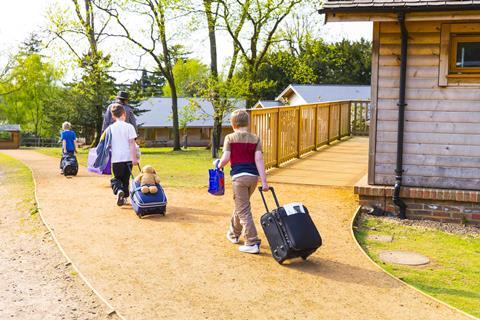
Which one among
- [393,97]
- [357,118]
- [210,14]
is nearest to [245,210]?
[393,97]

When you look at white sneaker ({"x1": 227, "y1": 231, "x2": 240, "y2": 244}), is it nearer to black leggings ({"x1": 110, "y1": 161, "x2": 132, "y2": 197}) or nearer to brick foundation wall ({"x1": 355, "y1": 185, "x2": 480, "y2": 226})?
black leggings ({"x1": 110, "y1": 161, "x2": 132, "y2": 197})

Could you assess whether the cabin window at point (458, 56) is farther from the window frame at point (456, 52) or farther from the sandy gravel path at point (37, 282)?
the sandy gravel path at point (37, 282)

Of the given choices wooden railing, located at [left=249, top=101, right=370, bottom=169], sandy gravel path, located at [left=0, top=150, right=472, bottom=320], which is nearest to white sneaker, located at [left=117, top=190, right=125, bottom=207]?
sandy gravel path, located at [left=0, top=150, right=472, bottom=320]

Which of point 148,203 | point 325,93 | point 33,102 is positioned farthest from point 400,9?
point 33,102

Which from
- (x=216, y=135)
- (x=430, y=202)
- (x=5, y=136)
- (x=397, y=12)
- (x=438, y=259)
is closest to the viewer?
(x=438, y=259)

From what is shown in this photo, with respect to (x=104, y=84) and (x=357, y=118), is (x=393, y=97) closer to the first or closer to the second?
(x=357, y=118)

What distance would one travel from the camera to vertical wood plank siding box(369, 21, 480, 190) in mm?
9141

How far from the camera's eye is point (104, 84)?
34625 mm

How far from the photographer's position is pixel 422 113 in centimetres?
934

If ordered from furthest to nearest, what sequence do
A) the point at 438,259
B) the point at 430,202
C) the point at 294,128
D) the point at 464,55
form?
the point at 294,128 → the point at 430,202 → the point at 464,55 → the point at 438,259

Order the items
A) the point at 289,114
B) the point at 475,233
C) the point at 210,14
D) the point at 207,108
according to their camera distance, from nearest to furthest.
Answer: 1. the point at 475,233
2. the point at 289,114
3. the point at 210,14
4. the point at 207,108

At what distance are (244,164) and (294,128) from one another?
7978mm

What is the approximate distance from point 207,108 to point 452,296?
56.0 m

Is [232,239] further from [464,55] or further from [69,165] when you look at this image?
[69,165]
